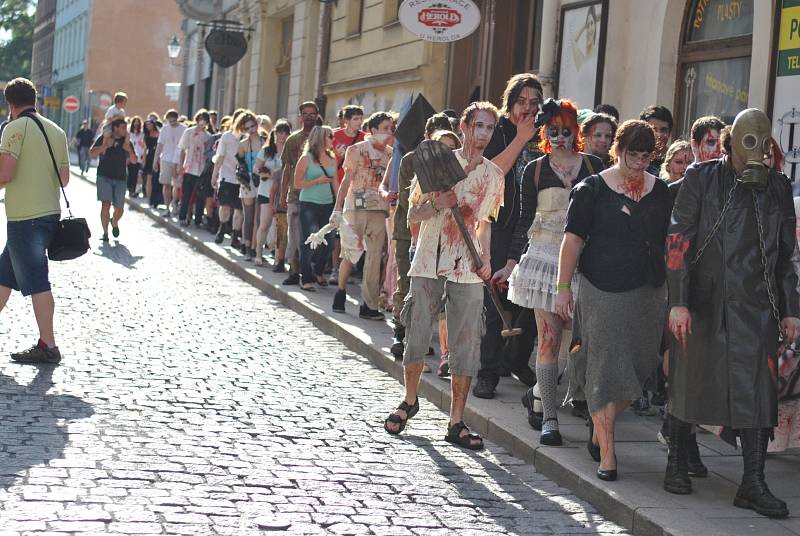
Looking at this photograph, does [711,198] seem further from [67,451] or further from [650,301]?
[67,451]

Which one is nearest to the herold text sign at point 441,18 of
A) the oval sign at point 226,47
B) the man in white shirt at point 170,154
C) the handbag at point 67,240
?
the handbag at point 67,240

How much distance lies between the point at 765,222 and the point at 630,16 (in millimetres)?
8579

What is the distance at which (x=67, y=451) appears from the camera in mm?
6715

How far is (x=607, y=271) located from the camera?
6656mm

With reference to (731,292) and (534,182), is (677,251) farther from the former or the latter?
(534,182)

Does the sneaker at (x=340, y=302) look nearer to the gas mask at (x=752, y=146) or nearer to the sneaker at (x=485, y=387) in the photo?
the sneaker at (x=485, y=387)

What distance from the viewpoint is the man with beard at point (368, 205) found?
1227 cm

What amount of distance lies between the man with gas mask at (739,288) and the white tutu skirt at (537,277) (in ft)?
4.19

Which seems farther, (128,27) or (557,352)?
(128,27)

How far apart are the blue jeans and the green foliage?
89.8 meters

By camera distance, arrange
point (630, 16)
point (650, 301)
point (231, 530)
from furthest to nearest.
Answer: point (630, 16) < point (650, 301) < point (231, 530)

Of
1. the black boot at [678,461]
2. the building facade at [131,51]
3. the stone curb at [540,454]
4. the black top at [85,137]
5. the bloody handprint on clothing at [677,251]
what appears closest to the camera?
the stone curb at [540,454]

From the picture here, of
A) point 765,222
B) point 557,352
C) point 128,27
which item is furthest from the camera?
point 128,27

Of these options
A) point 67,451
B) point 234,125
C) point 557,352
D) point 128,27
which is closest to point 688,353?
point 557,352
